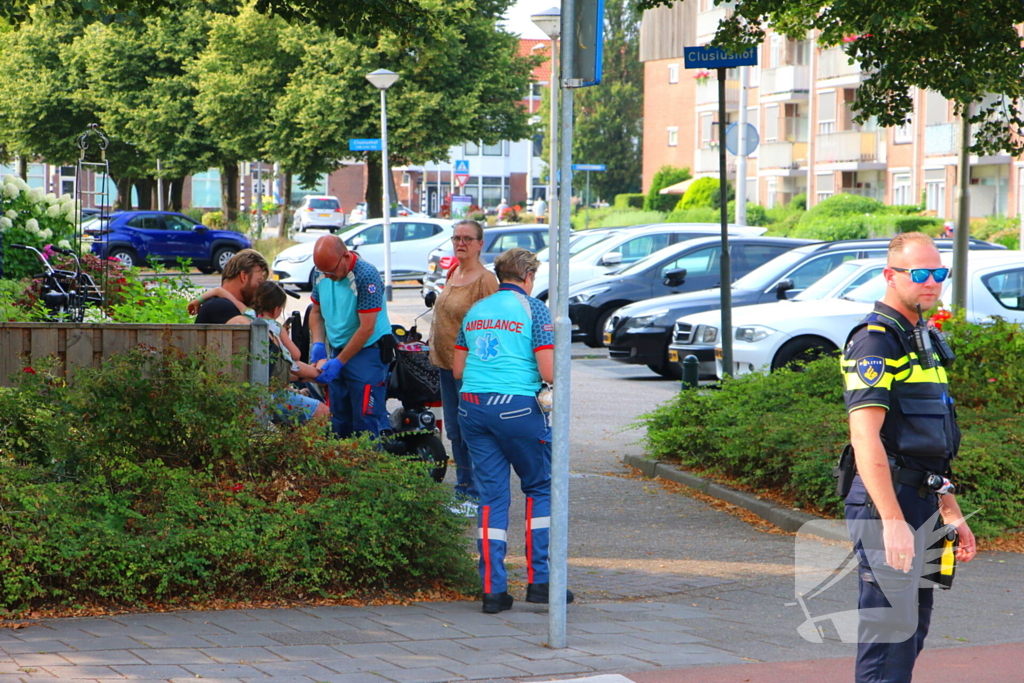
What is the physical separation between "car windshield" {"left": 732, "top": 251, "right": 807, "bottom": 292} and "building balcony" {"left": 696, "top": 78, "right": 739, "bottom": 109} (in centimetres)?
4720

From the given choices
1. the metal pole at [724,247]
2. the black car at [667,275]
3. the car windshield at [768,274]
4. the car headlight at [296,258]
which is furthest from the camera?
the car headlight at [296,258]

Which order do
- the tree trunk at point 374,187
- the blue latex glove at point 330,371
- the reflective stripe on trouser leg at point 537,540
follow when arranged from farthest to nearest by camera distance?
1. the tree trunk at point 374,187
2. the blue latex glove at point 330,371
3. the reflective stripe on trouser leg at point 537,540

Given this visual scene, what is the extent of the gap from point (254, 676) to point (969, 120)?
28.4 feet

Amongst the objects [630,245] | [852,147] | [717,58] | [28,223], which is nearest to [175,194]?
[852,147]

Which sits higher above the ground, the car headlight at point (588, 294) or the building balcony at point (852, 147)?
the building balcony at point (852, 147)

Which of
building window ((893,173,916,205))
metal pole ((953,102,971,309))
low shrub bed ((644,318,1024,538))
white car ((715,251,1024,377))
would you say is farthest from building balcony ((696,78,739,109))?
low shrub bed ((644,318,1024,538))

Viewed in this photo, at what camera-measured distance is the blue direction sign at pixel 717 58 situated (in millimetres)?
11094

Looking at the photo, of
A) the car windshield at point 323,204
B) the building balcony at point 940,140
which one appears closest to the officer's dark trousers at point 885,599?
the building balcony at point 940,140

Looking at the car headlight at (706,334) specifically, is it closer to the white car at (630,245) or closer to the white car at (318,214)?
the white car at (630,245)

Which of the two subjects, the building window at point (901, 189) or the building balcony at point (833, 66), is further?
the building balcony at point (833, 66)

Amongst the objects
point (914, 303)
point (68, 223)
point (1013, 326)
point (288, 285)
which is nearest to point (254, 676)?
point (914, 303)

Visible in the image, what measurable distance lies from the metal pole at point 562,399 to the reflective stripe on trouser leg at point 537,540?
2.11 ft

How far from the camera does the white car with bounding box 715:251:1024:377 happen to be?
14.6 meters

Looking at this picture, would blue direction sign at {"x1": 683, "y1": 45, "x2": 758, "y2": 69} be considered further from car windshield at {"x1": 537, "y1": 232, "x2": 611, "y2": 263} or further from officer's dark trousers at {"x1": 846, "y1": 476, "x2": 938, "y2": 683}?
car windshield at {"x1": 537, "y1": 232, "x2": 611, "y2": 263}
